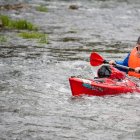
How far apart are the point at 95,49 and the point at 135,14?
37.1 feet

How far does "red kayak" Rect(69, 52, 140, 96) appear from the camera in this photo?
9625mm

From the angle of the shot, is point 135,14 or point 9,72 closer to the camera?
point 9,72

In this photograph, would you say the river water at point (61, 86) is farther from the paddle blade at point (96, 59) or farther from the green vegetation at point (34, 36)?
the paddle blade at point (96, 59)

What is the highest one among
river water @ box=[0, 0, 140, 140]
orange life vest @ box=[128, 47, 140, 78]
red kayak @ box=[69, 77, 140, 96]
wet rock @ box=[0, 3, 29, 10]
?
orange life vest @ box=[128, 47, 140, 78]

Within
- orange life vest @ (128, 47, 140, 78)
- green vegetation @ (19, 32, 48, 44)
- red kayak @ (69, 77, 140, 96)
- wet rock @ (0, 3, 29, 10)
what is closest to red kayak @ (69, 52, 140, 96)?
red kayak @ (69, 77, 140, 96)

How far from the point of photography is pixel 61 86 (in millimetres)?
10891

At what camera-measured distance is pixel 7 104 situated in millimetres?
9172

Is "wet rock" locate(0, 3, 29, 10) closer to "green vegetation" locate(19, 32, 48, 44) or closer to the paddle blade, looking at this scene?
"green vegetation" locate(19, 32, 48, 44)

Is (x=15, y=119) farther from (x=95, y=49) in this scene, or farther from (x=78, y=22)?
(x=78, y=22)

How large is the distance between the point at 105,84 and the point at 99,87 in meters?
0.17

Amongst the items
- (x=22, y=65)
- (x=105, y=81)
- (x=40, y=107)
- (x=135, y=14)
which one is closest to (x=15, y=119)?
(x=40, y=107)

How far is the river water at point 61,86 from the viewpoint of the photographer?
7797 mm

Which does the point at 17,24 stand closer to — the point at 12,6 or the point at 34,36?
the point at 34,36

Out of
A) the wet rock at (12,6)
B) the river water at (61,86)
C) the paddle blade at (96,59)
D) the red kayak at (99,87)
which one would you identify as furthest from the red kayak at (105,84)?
the wet rock at (12,6)
